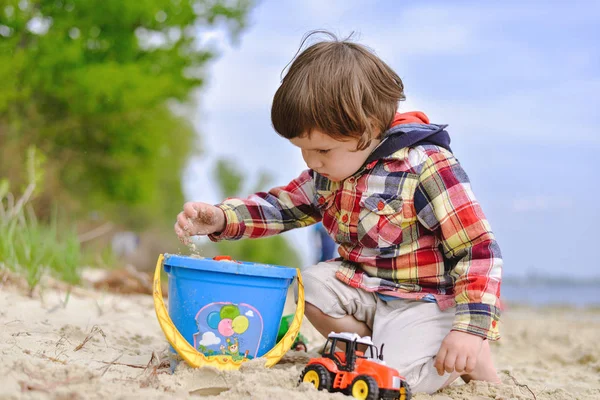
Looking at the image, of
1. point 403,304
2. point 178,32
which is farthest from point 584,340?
point 178,32

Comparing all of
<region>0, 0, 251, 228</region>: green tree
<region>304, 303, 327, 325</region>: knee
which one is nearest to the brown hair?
<region>304, 303, 327, 325</region>: knee

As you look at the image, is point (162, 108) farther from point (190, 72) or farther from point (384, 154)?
point (384, 154)

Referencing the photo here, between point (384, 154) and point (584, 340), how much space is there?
2.77 meters

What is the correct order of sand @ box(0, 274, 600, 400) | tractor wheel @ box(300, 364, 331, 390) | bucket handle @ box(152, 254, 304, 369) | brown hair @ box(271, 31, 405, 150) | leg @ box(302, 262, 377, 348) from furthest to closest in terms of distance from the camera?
leg @ box(302, 262, 377, 348)
brown hair @ box(271, 31, 405, 150)
bucket handle @ box(152, 254, 304, 369)
tractor wheel @ box(300, 364, 331, 390)
sand @ box(0, 274, 600, 400)

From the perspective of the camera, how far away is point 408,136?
2.08 metres

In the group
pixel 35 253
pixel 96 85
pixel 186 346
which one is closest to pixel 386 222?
pixel 186 346

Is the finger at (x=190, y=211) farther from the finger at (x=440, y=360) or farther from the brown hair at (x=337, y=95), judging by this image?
the finger at (x=440, y=360)

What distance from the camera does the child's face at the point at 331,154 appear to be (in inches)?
77.1

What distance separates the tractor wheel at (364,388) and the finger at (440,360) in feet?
1.18

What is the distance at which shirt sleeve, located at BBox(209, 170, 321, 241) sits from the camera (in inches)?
89.9

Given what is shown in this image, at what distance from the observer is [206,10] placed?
12.6m

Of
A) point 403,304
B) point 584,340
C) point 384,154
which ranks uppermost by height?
point 384,154

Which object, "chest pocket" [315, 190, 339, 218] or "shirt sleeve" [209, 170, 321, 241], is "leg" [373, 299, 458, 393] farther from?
"shirt sleeve" [209, 170, 321, 241]

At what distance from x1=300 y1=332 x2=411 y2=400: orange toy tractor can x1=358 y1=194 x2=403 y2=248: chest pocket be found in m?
0.46
